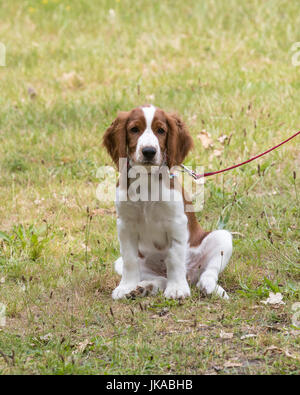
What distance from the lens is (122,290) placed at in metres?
4.58

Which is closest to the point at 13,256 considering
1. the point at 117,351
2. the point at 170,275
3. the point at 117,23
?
the point at 170,275

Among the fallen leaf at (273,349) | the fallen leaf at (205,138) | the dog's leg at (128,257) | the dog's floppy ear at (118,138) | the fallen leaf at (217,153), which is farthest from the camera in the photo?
the fallen leaf at (205,138)

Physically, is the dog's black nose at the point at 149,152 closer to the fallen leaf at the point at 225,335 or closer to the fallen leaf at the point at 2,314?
the fallen leaf at the point at 225,335

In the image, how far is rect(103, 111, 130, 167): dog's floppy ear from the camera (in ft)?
14.6

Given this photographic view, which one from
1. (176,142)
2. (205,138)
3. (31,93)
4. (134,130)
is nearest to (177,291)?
(176,142)

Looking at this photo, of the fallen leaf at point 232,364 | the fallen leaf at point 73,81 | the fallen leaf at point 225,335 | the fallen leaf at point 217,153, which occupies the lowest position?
the fallen leaf at point 232,364

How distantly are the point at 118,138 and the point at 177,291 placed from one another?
1112mm

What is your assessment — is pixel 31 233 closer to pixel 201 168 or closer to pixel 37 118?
pixel 201 168

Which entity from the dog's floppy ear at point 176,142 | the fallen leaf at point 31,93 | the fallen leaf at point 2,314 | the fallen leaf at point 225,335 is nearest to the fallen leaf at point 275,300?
the fallen leaf at point 225,335

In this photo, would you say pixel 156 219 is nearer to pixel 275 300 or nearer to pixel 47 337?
pixel 275 300

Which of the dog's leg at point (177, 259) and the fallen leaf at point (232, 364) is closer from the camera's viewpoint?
the fallen leaf at point (232, 364)

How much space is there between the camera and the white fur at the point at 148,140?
4242 millimetres

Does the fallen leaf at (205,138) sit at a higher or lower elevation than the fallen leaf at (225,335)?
higher
